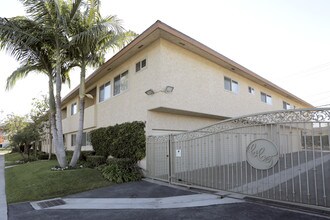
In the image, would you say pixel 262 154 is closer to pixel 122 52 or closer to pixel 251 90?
pixel 122 52

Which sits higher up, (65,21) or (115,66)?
(65,21)

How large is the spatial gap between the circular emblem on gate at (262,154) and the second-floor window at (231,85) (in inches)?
333

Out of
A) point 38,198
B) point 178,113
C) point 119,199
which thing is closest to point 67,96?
point 178,113

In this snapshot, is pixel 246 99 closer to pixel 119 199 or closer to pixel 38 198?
pixel 119 199

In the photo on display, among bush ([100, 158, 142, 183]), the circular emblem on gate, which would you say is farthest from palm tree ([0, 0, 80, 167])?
the circular emblem on gate

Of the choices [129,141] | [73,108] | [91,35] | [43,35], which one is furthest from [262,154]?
[73,108]

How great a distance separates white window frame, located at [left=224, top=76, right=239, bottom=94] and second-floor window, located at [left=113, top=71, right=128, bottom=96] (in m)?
6.32

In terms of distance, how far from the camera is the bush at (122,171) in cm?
1021

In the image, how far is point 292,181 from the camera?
587 cm

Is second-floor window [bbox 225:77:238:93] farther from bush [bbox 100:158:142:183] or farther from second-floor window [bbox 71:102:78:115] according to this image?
second-floor window [bbox 71:102:78:115]

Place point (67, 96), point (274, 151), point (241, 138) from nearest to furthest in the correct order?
point (274, 151), point (241, 138), point (67, 96)

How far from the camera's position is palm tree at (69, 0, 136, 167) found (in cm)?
1124

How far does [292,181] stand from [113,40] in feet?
33.8

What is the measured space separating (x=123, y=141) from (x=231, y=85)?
7.95 metres
